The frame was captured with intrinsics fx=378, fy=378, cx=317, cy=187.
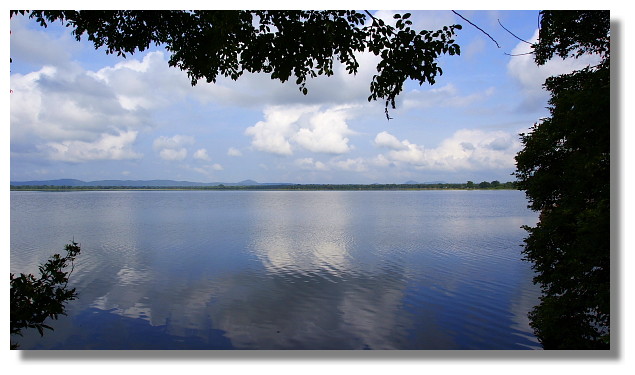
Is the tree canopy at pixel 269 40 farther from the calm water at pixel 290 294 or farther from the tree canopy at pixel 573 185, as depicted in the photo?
the calm water at pixel 290 294

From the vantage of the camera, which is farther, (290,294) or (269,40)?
(290,294)

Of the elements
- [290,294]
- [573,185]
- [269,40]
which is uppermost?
[269,40]

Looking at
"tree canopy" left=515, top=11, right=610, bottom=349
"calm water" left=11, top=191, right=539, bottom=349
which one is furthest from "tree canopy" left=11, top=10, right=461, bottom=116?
"calm water" left=11, top=191, right=539, bottom=349

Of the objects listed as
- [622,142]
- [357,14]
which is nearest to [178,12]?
[357,14]

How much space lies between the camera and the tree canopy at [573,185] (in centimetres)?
746

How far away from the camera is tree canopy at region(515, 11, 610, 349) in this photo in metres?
7.46

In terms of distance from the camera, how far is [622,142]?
6281 mm

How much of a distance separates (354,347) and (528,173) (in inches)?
307

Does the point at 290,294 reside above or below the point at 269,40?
below

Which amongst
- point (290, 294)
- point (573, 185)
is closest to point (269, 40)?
point (573, 185)

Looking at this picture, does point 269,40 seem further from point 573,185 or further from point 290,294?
point 290,294

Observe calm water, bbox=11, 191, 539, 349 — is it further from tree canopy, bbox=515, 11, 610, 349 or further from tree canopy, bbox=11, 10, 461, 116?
tree canopy, bbox=11, 10, 461, 116

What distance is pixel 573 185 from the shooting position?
31.7 feet

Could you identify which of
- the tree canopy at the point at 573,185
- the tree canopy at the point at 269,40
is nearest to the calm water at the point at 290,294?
the tree canopy at the point at 573,185
